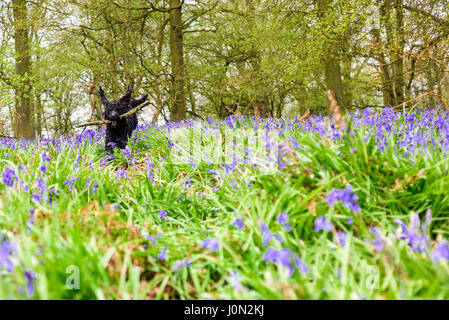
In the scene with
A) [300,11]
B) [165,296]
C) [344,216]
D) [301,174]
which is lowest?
[165,296]

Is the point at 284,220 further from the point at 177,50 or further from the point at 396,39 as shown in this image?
the point at 177,50

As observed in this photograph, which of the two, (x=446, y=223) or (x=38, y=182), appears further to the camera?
(x=38, y=182)

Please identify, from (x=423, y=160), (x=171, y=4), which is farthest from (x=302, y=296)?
(x=171, y=4)

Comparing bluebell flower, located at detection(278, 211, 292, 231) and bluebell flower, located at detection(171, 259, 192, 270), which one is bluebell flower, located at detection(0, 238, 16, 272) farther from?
bluebell flower, located at detection(278, 211, 292, 231)

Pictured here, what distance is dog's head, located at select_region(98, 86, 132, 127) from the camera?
16.8ft

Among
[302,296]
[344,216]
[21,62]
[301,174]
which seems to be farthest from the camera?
[21,62]

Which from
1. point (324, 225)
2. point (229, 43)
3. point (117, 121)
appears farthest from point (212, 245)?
point (229, 43)

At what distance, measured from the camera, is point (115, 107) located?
5266 mm

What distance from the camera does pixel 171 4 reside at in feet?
34.8

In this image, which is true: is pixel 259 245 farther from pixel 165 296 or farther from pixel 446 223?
pixel 446 223

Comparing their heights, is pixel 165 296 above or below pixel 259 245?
below

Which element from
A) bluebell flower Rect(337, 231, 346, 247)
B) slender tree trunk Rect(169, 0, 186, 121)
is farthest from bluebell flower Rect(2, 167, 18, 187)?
slender tree trunk Rect(169, 0, 186, 121)

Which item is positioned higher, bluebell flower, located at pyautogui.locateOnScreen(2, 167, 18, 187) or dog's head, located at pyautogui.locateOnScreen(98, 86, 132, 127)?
dog's head, located at pyautogui.locateOnScreen(98, 86, 132, 127)

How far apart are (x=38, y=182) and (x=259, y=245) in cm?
189
